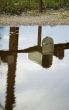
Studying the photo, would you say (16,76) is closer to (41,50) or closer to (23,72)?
(23,72)

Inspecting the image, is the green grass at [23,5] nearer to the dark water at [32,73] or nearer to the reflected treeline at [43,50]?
the dark water at [32,73]

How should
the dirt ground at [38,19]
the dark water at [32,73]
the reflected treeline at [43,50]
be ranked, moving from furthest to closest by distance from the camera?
the dirt ground at [38,19] → the reflected treeline at [43,50] → the dark water at [32,73]

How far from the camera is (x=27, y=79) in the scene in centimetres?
703

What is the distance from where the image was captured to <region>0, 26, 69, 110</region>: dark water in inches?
225

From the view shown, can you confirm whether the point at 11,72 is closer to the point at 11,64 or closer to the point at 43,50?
the point at 11,64

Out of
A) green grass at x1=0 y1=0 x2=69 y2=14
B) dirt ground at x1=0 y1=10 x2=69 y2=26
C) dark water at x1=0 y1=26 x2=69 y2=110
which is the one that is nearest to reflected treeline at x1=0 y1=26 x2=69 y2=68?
dark water at x1=0 y1=26 x2=69 y2=110

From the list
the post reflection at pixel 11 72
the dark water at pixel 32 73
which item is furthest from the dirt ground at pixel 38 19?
the dark water at pixel 32 73

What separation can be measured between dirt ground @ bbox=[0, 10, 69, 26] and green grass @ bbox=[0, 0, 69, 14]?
78cm

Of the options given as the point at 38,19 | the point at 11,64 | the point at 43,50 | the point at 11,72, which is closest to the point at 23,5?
the point at 38,19

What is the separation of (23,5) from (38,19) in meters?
2.97

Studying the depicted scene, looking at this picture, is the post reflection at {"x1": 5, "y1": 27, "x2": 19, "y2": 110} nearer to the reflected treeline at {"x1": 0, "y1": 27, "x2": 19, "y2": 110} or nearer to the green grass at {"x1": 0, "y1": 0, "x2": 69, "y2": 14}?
the reflected treeline at {"x1": 0, "y1": 27, "x2": 19, "y2": 110}

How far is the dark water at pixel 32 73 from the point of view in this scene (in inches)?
225

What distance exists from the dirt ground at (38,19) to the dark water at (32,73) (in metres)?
2.88

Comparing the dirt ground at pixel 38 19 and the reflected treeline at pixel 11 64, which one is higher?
the dirt ground at pixel 38 19
